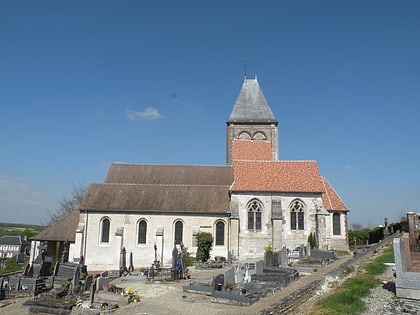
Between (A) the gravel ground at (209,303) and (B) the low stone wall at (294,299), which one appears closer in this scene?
(B) the low stone wall at (294,299)

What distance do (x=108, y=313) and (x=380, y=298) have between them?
865 cm

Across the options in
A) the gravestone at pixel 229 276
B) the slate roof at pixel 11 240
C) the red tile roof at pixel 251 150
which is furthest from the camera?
the slate roof at pixel 11 240

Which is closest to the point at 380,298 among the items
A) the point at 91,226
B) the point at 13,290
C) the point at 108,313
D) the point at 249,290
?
the point at 249,290

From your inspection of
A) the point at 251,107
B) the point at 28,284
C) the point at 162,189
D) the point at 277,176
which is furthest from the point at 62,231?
the point at 251,107

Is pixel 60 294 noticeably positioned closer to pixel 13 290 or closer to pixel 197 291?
pixel 13 290

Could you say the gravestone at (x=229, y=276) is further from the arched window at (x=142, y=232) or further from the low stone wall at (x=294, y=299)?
the arched window at (x=142, y=232)

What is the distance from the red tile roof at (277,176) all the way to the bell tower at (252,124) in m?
6.18

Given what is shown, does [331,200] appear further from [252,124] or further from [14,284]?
[14,284]

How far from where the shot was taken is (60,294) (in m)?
14.5

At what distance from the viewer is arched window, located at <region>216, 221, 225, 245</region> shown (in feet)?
89.6

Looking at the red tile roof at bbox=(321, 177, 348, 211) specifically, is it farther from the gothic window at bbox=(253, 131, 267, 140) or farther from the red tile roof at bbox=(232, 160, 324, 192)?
the gothic window at bbox=(253, 131, 267, 140)

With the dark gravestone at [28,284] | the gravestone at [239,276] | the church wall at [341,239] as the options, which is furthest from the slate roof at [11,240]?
the gravestone at [239,276]

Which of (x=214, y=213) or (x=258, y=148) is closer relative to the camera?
(x=214, y=213)

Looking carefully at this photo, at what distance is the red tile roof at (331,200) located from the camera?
2909cm
